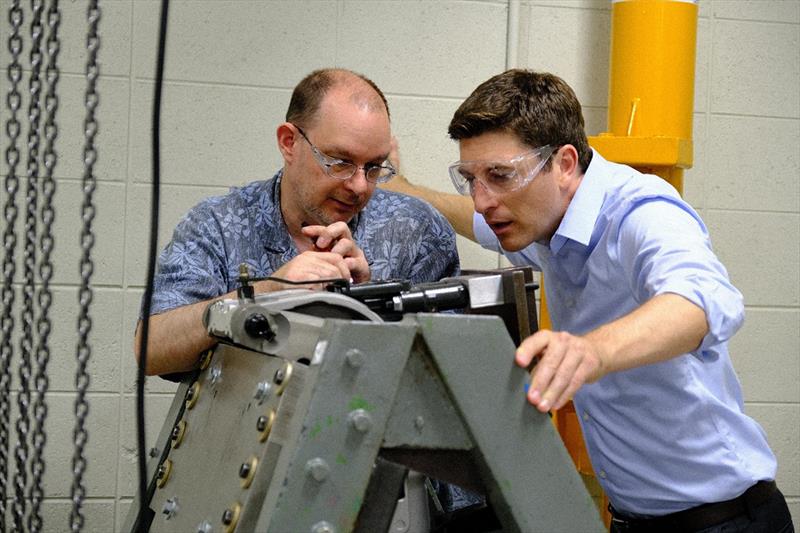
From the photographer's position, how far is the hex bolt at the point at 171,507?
1169mm

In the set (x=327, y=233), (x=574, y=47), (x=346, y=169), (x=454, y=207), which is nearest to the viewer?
(x=327, y=233)

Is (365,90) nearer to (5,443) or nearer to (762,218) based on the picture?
(5,443)

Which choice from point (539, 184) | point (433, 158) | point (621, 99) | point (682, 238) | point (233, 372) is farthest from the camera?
point (433, 158)

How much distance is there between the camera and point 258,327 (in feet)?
3.60

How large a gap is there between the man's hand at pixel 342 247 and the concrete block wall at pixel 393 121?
1.03 metres

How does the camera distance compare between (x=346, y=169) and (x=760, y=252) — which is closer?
(x=346, y=169)

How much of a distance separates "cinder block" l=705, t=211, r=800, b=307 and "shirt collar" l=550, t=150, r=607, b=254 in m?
1.31

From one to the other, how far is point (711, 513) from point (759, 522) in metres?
0.09

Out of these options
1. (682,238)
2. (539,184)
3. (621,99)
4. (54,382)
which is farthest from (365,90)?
(54,382)

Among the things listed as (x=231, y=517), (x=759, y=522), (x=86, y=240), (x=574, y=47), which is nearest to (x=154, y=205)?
(x=86, y=240)

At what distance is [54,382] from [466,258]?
118 centimetres

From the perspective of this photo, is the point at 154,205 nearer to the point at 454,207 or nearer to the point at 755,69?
the point at 454,207

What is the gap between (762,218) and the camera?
2.85 m

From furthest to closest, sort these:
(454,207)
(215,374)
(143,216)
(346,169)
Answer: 1. (143,216)
2. (454,207)
3. (346,169)
4. (215,374)
